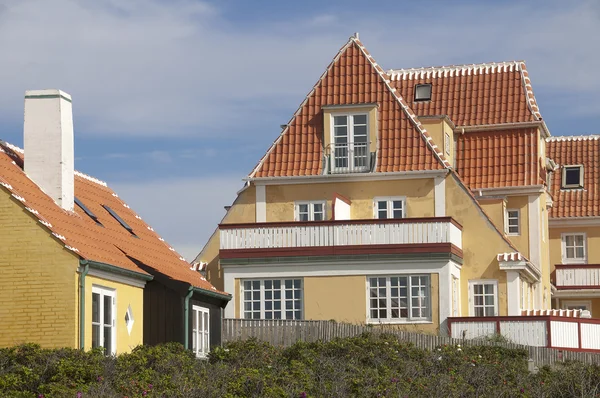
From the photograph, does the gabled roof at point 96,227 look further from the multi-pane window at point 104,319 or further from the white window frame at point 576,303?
the white window frame at point 576,303

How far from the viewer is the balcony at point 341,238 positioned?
46.0 metres

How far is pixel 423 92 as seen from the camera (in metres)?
57.0

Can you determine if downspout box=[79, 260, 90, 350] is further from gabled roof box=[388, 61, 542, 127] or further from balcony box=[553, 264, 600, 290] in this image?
balcony box=[553, 264, 600, 290]

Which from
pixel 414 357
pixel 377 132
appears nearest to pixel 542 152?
pixel 377 132

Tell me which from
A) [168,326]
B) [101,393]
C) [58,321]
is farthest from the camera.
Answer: [168,326]

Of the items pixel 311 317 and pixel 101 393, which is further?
pixel 311 317

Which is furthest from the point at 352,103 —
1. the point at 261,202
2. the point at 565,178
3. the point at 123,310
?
the point at 565,178

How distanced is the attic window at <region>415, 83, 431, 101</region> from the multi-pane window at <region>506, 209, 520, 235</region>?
19.1 ft

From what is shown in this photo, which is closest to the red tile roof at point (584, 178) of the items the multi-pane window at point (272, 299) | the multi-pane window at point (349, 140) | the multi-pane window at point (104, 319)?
the multi-pane window at point (349, 140)

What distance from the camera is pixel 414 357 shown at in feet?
116

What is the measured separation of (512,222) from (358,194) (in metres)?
8.27

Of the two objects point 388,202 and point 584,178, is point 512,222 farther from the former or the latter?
point 584,178

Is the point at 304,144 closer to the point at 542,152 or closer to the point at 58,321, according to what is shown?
the point at 542,152

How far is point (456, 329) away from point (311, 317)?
192 inches
